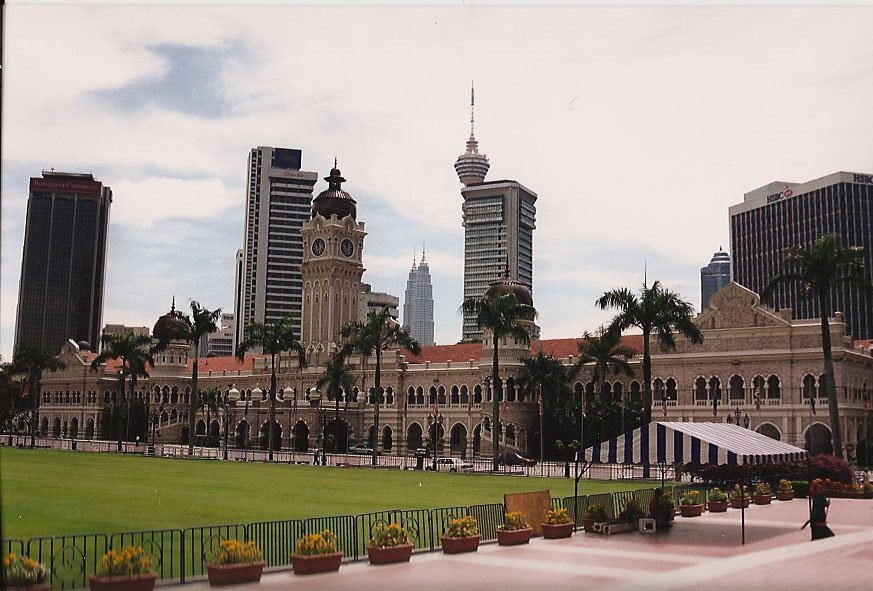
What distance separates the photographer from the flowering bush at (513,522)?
66.6ft

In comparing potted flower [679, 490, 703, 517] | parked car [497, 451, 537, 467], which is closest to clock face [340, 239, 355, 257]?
parked car [497, 451, 537, 467]

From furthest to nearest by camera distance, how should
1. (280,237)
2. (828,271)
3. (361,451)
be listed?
(280,237)
(361,451)
(828,271)

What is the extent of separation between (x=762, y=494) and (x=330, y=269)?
63.5m

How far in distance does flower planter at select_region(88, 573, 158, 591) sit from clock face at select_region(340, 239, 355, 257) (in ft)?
257

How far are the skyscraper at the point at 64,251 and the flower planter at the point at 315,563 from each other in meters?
6.87

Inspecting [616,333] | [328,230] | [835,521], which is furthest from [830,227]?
[835,521]

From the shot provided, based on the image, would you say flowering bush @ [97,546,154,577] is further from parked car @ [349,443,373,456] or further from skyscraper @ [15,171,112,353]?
parked car @ [349,443,373,456]

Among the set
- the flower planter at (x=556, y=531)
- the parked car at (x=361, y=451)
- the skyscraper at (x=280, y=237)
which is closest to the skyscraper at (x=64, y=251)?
the flower planter at (x=556, y=531)

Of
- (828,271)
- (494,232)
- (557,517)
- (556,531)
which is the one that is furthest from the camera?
(494,232)

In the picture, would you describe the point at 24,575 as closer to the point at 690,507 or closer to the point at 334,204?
the point at 690,507

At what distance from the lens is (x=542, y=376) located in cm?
6956

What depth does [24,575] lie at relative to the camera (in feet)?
38.5

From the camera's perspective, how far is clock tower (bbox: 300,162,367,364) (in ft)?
295

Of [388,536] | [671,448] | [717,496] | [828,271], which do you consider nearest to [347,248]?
[828,271]
